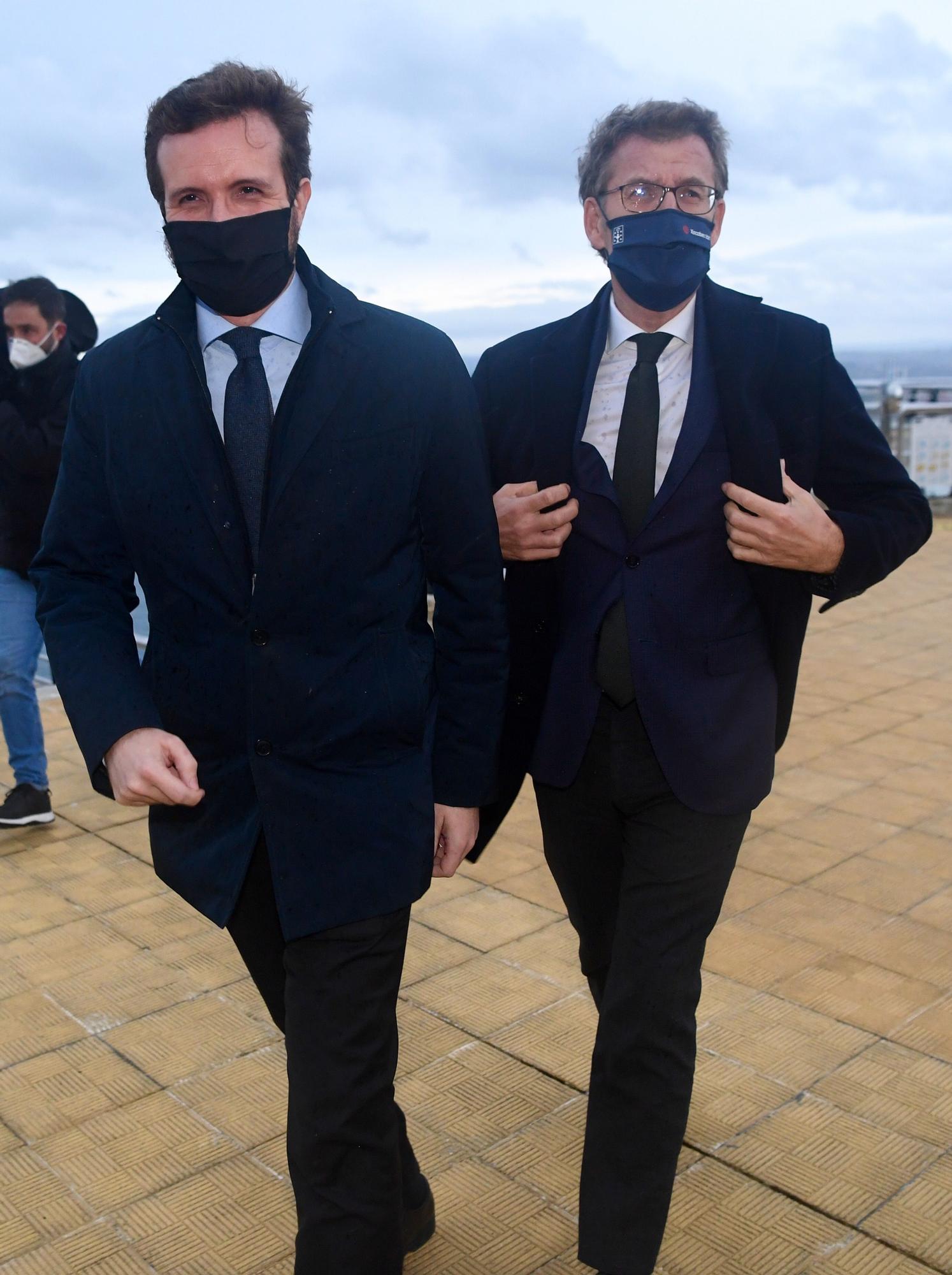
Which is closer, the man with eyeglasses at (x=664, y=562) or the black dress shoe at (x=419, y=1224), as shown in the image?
the man with eyeglasses at (x=664, y=562)

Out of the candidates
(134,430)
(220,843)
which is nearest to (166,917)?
(220,843)

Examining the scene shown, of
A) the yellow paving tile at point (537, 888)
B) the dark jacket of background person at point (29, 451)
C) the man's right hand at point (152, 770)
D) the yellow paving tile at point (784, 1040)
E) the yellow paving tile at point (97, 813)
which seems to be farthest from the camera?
the yellow paving tile at point (97, 813)

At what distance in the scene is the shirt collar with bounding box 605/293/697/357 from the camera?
2.56 meters

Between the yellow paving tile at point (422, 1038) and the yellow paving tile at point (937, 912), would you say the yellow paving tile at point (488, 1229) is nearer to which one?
the yellow paving tile at point (422, 1038)

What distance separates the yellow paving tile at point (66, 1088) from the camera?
3.21m

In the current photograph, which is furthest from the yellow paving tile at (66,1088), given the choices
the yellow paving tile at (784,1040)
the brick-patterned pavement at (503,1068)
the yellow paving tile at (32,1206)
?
the yellow paving tile at (784,1040)

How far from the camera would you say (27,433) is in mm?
4891

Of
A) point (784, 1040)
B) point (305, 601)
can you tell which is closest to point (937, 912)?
point (784, 1040)

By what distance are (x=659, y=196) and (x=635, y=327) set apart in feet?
0.81

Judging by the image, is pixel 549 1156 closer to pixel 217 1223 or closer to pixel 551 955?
pixel 217 1223

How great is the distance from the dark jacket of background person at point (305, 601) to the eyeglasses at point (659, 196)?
549 mm

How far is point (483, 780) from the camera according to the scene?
7.63 ft

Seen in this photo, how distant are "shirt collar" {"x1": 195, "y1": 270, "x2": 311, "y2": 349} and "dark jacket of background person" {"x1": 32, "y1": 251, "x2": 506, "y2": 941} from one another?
0.03m

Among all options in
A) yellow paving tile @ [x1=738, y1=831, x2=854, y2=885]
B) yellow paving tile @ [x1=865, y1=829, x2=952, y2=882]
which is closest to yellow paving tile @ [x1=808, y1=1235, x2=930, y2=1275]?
yellow paving tile @ [x1=738, y1=831, x2=854, y2=885]
